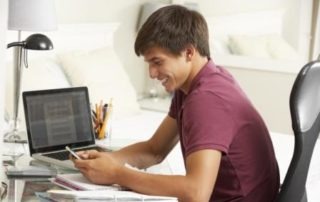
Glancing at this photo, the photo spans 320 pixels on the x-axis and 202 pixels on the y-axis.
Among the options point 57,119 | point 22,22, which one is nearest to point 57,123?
point 57,119

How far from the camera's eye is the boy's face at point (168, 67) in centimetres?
148

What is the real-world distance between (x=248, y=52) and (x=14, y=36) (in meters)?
1.85

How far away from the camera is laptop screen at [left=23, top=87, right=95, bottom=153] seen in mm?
1753

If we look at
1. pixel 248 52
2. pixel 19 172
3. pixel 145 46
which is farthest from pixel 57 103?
pixel 248 52

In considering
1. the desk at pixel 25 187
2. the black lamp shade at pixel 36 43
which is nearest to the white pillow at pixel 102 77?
the black lamp shade at pixel 36 43

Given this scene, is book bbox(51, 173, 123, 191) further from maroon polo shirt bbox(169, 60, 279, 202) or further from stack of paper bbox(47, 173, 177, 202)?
maroon polo shirt bbox(169, 60, 279, 202)

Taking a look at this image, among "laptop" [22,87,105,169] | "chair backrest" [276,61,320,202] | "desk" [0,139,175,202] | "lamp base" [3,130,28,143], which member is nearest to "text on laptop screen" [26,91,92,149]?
"laptop" [22,87,105,169]

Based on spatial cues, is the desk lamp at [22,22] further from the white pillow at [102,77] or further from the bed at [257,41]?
the bed at [257,41]

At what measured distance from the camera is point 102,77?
3.01 meters

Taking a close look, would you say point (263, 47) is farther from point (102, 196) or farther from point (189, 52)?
point (102, 196)

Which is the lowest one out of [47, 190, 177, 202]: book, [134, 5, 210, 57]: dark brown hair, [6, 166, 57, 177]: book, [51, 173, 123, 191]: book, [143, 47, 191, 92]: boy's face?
[6, 166, 57, 177]: book

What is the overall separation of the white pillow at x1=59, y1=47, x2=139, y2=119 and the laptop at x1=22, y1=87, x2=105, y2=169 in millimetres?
923

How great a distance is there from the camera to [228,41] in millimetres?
3984

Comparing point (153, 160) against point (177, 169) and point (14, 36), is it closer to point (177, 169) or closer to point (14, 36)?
point (177, 169)
